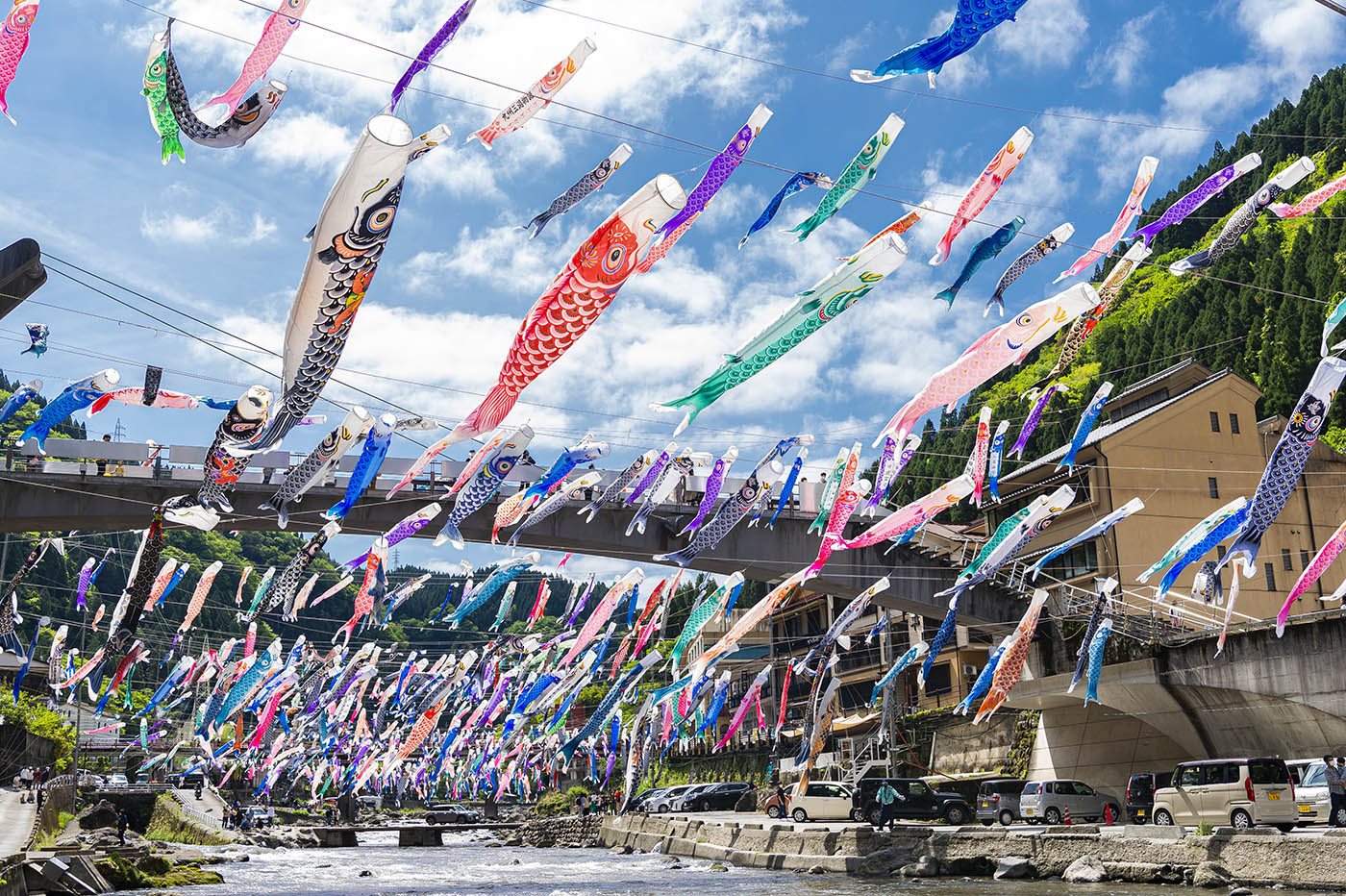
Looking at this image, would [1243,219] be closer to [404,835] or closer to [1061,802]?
[1061,802]

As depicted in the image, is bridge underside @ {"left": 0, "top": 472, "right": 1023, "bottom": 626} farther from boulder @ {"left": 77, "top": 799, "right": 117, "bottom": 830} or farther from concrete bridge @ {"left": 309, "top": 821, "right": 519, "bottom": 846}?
concrete bridge @ {"left": 309, "top": 821, "right": 519, "bottom": 846}

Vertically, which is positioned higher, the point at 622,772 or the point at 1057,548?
the point at 1057,548

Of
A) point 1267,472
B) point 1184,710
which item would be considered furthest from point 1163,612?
point 1267,472

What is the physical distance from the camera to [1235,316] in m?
61.8

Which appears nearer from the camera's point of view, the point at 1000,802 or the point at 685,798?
the point at 1000,802

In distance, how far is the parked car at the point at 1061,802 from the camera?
27.3m

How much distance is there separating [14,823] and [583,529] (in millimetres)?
16893

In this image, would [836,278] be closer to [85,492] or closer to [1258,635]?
Answer: [1258,635]

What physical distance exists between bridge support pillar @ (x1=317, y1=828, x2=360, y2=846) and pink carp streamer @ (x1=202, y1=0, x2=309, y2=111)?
43.8 m

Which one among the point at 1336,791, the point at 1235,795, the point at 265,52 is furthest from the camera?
the point at 1235,795

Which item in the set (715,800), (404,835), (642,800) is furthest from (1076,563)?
(404,835)

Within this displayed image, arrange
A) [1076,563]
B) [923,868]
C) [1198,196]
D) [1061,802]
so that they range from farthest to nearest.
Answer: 1. [1076,563]
2. [1061,802]
3. [923,868]
4. [1198,196]

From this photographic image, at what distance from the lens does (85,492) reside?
105 feet

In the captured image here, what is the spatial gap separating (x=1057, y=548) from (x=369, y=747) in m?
50.5
